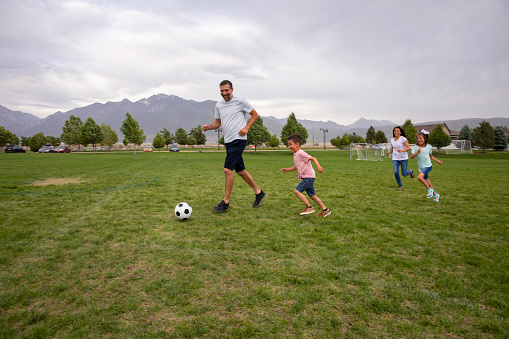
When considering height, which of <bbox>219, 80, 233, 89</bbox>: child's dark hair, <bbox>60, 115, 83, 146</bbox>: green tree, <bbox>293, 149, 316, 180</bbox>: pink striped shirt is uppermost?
<bbox>60, 115, 83, 146</bbox>: green tree

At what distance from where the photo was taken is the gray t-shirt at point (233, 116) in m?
5.75

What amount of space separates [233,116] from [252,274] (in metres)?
3.70

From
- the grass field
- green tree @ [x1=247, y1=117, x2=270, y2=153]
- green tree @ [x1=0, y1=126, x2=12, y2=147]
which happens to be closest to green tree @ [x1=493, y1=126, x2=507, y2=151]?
green tree @ [x1=247, y1=117, x2=270, y2=153]

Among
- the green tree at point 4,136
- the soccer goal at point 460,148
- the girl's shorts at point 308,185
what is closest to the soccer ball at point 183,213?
the girl's shorts at point 308,185

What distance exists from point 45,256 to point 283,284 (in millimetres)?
3001

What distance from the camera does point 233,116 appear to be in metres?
5.80

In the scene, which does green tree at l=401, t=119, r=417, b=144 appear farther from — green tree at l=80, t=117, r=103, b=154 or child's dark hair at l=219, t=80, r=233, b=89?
green tree at l=80, t=117, r=103, b=154

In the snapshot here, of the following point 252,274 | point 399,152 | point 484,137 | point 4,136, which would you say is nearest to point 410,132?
point 484,137

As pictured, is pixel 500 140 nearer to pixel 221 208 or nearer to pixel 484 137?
pixel 484 137

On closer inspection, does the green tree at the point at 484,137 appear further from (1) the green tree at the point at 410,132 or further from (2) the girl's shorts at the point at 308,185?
(2) the girl's shorts at the point at 308,185

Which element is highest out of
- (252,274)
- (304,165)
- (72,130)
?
(72,130)

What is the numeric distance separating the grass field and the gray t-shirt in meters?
1.70

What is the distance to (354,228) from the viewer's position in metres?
4.66

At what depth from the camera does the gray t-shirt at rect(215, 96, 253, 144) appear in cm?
575
